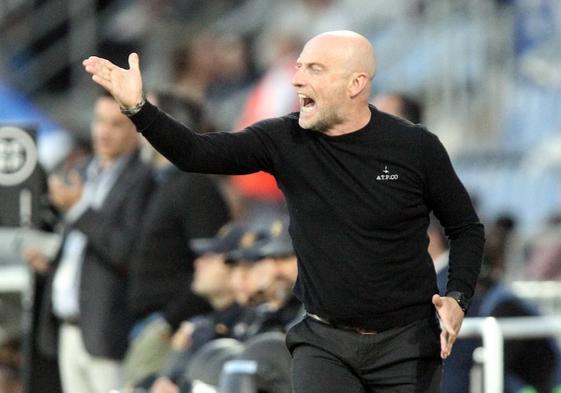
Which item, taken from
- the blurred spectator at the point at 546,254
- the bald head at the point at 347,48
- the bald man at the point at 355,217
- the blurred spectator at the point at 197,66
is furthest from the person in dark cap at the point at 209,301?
the blurred spectator at the point at 197,66

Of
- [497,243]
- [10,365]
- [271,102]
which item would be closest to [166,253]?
[497,243]

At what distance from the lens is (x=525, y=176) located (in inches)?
525

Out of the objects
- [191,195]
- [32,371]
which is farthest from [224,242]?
[32,371]

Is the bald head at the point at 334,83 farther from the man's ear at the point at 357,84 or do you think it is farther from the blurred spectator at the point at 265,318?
the blurred spectator at the point at 265,318

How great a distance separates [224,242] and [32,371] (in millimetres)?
1927

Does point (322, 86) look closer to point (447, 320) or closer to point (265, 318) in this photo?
point (447, 320)

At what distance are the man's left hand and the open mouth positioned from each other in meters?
0.76

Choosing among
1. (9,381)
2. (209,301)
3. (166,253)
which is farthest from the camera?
(9,381)

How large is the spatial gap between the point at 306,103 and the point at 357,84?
19 cm

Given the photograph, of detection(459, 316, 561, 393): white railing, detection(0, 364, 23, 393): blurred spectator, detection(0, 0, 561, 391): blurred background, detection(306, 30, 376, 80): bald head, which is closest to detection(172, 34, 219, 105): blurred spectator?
detection(0, 0, 561, 391): blurred background

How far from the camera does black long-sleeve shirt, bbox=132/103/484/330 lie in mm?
5551

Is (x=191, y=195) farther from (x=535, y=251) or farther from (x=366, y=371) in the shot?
(x=535, y=251)

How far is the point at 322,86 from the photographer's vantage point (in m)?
5.60

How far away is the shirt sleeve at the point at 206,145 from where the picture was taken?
5.35m
